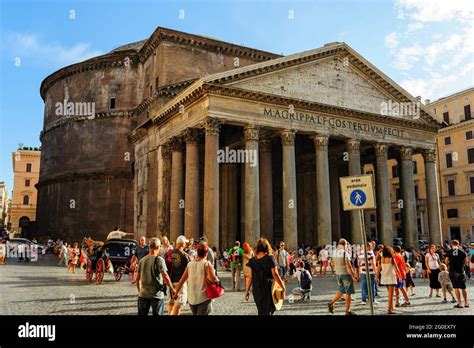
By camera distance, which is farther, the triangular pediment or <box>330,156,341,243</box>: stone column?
<box>330,156,341,243</box>: stone column

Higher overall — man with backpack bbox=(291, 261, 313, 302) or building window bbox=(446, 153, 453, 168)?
building window bbox=(446, 153, 453, 168)

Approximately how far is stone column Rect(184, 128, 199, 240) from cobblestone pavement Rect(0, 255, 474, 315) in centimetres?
599

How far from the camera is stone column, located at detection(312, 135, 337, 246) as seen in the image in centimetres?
2083

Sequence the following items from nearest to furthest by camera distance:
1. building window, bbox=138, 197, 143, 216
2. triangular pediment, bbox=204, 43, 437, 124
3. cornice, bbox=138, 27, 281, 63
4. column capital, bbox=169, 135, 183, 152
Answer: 1. triangular pediment, bbox=204, 43, 437, 124
2. column capital, bbox=169, 135, 183, 152
3. cornice, bbox=138, 27, 281, 63
4. building window, bbox=138, 197, 143, 216

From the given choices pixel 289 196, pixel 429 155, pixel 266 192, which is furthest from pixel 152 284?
pixel 429 155

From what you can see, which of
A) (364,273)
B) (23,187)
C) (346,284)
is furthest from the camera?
(23,187)

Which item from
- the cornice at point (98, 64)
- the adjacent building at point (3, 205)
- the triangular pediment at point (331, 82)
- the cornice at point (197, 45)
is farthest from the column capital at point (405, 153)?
the adjacent building at point (3, 205)

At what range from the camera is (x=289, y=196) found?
65.6ft

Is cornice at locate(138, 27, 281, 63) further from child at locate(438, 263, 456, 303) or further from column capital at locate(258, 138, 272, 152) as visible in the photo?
child at locate(438, 263, 456, 303)

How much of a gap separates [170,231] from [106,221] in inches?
418

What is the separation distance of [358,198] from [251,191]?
41.6 feet

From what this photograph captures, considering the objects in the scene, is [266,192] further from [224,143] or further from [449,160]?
[449,160]

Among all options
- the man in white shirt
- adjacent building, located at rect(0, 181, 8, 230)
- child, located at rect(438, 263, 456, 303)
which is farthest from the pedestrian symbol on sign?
adjacent building, located at rect(0, 181, 8, 230)

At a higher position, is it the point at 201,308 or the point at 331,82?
the point at 331,82
